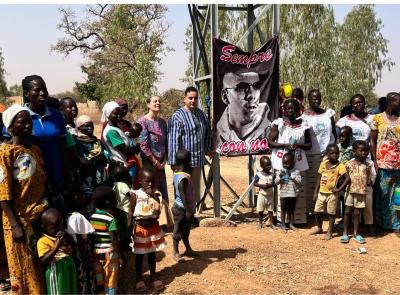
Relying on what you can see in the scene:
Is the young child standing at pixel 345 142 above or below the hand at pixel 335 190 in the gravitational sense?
above

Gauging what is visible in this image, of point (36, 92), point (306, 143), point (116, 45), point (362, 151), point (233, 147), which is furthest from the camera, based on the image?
point (116, 45)

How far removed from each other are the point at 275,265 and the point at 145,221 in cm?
167

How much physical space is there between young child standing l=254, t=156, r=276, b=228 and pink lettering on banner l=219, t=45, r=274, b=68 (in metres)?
1.43

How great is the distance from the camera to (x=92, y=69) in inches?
1048

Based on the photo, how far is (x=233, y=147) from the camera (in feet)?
18.8

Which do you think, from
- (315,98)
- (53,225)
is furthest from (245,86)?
(53,225)

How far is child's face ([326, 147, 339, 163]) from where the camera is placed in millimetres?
4945

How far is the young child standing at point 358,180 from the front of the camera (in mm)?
4805

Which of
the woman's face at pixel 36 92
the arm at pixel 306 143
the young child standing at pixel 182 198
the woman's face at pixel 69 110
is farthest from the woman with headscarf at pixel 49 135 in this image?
the arm at pixel 306 143

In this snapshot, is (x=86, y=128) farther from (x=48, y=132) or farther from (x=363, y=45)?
(x=363, y=45)

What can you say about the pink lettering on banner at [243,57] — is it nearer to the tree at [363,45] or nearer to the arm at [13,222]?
the arm at [13,222]

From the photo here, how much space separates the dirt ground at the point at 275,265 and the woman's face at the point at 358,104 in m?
1.74

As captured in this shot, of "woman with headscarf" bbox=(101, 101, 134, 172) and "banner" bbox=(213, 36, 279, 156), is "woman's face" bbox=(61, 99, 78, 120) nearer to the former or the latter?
"woman with headscarf" bbox=(101, 101, 134, 172)

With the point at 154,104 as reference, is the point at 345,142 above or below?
below
